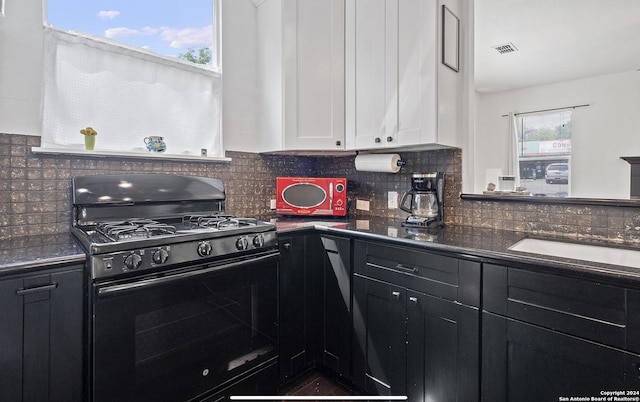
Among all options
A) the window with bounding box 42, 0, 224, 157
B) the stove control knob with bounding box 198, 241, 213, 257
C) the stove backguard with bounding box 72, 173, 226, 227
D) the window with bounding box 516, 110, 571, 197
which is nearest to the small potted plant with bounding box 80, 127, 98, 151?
the window with bounding box 42, 0, 224, 157

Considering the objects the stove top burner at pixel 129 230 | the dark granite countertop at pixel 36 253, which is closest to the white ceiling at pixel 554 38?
the stove top burner at pixel 129 230

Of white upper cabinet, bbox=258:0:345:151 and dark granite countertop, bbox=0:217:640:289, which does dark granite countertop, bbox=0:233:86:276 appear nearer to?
dark granite countertop, bbox=0:217:640:289

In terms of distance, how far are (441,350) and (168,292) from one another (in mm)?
1166

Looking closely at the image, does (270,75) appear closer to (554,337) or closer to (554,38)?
(554,337)

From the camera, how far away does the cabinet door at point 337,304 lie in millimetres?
1784

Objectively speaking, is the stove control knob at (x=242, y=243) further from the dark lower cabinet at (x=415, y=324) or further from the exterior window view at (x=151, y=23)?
the exterior window view at (x=151, y=23)

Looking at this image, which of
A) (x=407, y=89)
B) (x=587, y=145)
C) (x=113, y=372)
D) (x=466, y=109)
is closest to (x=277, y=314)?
(x=113, y=372)

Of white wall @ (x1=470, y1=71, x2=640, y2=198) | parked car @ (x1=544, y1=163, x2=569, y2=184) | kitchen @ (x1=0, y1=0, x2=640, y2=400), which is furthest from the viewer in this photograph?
parked car @ (x1=544, y1=163, x2=569, y2=184)

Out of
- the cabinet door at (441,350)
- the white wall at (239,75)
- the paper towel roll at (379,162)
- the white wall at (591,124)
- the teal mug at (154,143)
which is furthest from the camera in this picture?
the white wall at (591,124)

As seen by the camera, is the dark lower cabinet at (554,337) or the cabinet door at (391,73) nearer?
the dark lower cabinet at (554,337)

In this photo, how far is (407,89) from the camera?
1.87m

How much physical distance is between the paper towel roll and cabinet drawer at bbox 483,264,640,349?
102 centimetres

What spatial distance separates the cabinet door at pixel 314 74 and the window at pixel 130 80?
510 millimetres

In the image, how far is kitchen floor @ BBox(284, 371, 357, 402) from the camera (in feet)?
5.98
